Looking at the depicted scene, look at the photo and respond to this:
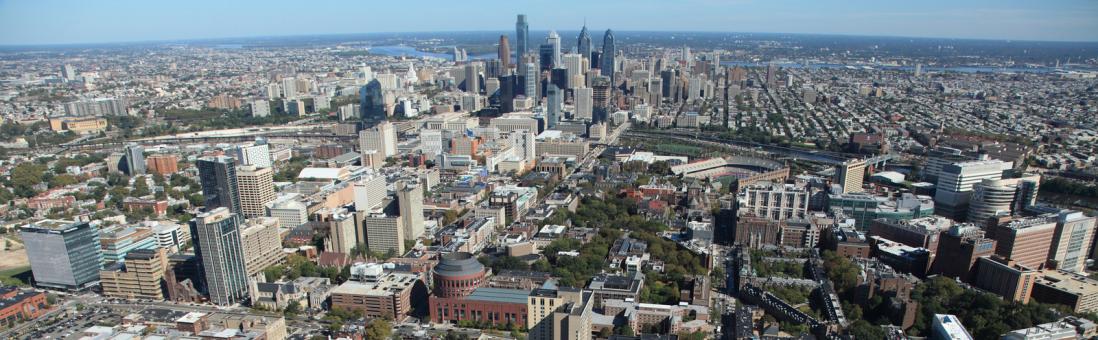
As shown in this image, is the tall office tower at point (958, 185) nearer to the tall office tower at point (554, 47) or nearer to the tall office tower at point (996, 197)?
the tall office tower at point (996, 197)

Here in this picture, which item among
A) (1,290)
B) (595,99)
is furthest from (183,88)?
(1,290)

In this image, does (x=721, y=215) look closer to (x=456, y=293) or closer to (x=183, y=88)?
(x=456, y=293)

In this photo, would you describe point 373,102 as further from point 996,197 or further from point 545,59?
point 996,197

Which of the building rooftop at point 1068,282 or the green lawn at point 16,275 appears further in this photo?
the green lawn at point 16,275

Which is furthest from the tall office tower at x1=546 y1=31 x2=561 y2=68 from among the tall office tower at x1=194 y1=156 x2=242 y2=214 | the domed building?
the domed building

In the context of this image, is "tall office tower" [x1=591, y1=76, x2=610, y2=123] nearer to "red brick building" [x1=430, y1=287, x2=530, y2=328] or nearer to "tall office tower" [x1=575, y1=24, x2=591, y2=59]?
"tall office tower" [x1=575, y1=24, x2=591, y2=59]

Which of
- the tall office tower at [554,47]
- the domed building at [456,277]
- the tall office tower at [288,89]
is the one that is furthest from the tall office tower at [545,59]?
the domed building at [456,277]
